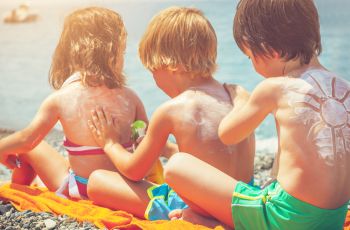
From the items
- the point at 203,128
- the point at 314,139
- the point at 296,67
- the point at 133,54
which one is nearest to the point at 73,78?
the point at 203,128

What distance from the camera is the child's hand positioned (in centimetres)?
307

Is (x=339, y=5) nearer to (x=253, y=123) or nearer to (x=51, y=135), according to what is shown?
(x=51, y=135)

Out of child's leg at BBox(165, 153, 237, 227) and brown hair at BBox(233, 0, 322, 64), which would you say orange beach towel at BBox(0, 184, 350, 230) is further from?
brown hair at BBox(233, 0, 322, 64)

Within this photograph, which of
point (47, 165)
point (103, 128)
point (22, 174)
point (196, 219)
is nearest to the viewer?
point (196, 219)

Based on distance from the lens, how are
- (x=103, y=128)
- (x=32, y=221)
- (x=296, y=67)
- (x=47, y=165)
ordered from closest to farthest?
(x=296, y=67), (x=32, y=221), (x=103, y=128), (x=47, y=165)

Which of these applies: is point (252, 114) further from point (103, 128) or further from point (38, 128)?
point (38, 128)

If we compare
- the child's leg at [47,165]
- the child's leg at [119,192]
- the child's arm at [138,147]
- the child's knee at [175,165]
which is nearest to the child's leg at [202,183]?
the child's knee at [175,165]

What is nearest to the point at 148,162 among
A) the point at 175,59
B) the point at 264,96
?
the point at 175,59

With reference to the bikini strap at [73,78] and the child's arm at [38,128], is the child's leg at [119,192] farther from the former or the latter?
the bikini strap at [73,78]

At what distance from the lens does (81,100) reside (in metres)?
3.15

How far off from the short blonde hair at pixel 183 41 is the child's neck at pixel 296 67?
1.70 feet

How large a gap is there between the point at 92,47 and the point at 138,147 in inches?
29.0

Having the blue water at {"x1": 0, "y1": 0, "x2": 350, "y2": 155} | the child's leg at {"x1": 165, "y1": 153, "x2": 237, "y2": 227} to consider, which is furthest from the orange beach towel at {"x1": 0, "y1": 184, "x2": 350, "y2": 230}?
the blue water at {"x1": 0, "y1": 0, "x2": 350, "y2": 155}

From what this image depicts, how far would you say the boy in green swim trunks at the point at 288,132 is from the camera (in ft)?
7.55
